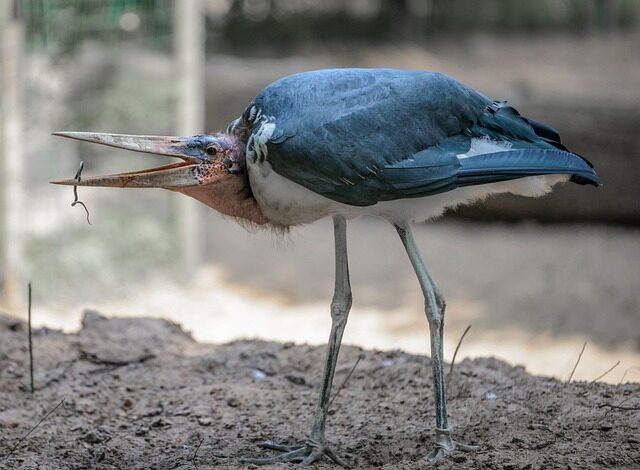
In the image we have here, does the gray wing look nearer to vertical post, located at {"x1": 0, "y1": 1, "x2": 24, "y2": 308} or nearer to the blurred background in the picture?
the blurred background

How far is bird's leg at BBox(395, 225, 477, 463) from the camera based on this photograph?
299 centimetres

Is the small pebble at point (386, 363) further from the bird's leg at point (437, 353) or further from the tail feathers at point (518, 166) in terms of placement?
the tail feathers at point (518, 166)

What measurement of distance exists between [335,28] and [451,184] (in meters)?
12.0

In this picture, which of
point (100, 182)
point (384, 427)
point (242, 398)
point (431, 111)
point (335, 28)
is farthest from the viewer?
point (335, 28)

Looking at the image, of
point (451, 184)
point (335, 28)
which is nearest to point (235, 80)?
point (335, 28)

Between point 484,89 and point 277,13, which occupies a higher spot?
point 277,13

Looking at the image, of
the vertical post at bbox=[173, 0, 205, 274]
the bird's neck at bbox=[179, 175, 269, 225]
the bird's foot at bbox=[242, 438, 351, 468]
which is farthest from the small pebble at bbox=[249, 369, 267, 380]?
the vertical post at bbox=[173, 0, 205, 274]

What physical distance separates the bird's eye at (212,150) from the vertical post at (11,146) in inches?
175

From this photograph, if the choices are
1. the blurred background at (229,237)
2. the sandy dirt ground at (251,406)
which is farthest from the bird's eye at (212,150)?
the blurred background at (229,237)

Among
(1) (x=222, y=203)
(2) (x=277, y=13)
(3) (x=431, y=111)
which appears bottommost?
(1) (x=222, y=203)

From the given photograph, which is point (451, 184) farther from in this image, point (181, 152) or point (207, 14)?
point (207, 14)

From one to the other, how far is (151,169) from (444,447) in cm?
124

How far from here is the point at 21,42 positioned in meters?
6.99

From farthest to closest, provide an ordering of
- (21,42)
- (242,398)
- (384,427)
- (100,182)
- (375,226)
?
(375,226), (21,42), (242,398), (384,427), (100,182)
